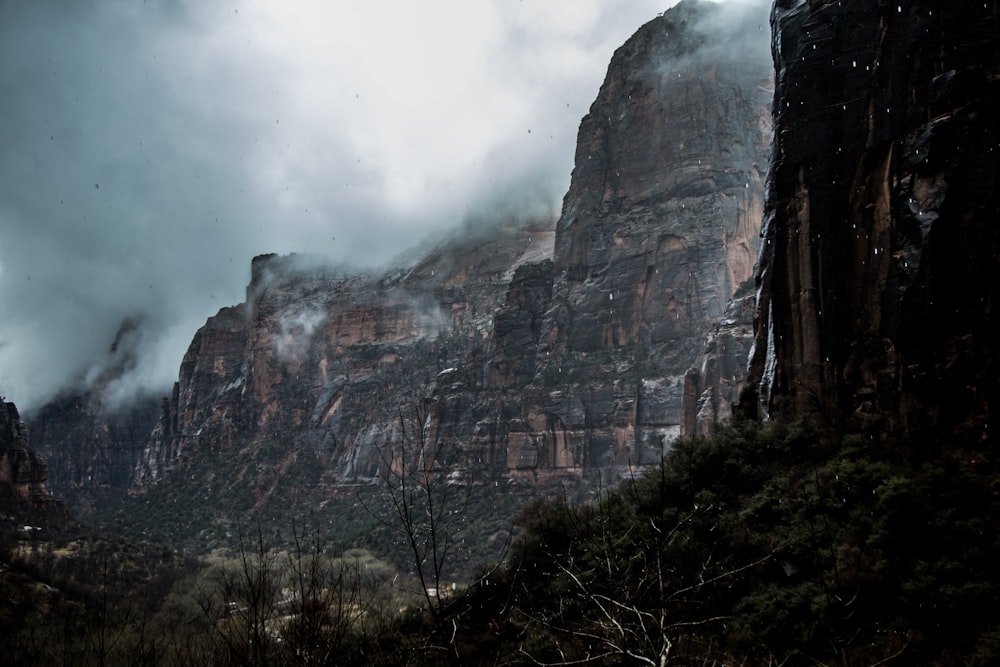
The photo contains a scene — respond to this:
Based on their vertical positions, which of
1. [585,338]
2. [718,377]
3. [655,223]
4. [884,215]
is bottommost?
[718,377]

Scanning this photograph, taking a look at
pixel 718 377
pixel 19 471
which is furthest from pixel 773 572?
pixel 19 471

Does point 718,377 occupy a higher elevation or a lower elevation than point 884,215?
lower

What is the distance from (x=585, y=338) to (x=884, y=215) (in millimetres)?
78824

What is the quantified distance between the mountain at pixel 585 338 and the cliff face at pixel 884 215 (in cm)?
3212

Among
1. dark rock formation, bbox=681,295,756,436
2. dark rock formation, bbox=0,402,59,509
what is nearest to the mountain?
dark rock formation, bbox=681,295,756,436

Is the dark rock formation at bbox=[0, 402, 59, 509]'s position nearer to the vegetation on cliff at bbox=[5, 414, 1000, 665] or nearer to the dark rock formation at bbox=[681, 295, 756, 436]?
the vegetation on cliff at bbox=[5, 414, 1000, 665]

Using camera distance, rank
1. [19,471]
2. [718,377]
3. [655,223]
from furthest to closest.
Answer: [655,223]
[19,471]
[718,377]

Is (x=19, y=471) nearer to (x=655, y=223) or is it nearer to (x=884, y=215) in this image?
(x=884, y=215)

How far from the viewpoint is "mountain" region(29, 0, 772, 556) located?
9369 centimetres

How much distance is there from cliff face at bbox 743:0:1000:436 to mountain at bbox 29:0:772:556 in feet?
105

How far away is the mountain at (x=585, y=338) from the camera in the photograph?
93688mm

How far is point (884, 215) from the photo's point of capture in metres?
24.8

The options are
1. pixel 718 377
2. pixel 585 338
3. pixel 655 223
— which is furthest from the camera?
pixel 585 338

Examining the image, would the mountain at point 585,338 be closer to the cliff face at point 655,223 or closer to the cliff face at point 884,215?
the cliff face at point 655,223
